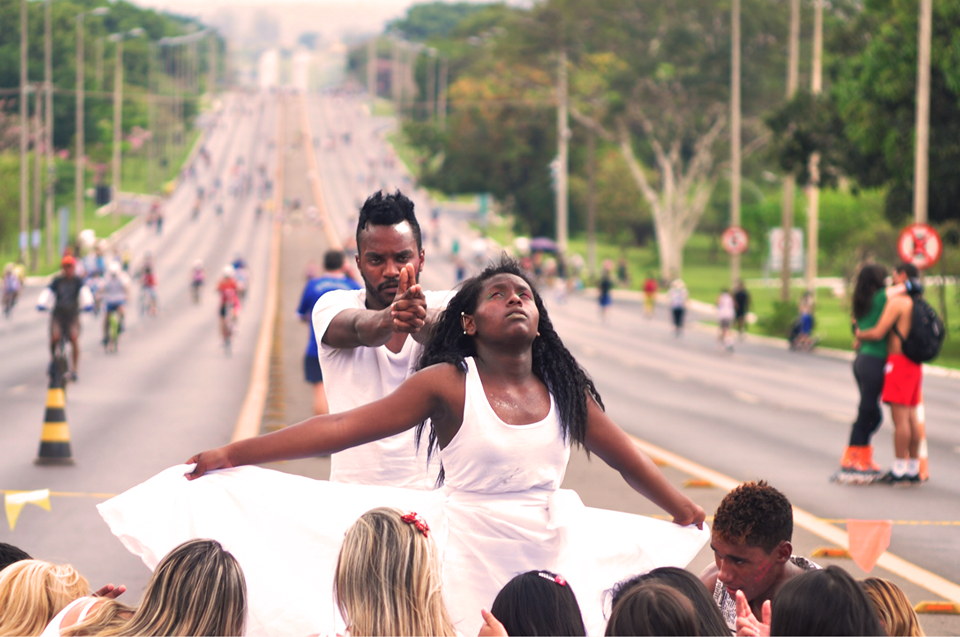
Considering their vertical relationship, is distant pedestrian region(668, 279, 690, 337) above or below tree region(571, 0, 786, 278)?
below

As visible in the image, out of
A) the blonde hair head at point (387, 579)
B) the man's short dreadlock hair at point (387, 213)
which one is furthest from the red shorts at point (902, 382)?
the blonde hair head at point (387, 579)

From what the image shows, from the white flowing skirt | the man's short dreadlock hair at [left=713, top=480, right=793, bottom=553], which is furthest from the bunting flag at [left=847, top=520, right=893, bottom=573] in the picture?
the white flowing skirt

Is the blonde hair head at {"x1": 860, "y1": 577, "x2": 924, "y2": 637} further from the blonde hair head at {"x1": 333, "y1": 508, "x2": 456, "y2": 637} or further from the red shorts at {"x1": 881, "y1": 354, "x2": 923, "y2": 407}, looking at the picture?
the red shorts at {"x1": 881, "y1": 354, "x2": 923, "y2": 407}

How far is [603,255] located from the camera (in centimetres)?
9875

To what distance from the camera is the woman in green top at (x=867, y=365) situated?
1112 cm

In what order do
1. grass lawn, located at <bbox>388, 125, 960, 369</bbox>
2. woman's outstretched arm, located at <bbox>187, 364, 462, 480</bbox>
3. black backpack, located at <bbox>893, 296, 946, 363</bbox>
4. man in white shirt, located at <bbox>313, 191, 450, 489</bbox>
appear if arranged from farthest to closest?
grass lawn, located at <bbox>388, 125, 960, 369</bbox>
black backpack, located at <bbox>893, 296, 946, 363</bbox>
man in white shirt, located at <bbox>313, 191, 450, 489</bbox>
woman's outstretched arm, located at <bbox>187, 364, 462, 480</bbox>

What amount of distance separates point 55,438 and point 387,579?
361 inches

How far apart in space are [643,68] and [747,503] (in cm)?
5717

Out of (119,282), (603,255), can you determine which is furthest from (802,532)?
(603,255)

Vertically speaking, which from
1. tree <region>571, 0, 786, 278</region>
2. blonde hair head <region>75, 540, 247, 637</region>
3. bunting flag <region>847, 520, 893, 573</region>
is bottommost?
bunting flag <region>847, 520, 893, 573</region>

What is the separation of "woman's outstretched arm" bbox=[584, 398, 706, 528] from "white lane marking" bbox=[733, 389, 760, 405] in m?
15.4

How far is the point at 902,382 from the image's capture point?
11.1 meters

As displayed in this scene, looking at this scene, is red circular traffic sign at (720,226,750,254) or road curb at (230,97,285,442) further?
red circular traffic sign at (720,226,750,254)

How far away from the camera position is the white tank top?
12.8ft
